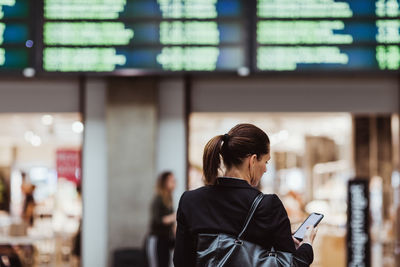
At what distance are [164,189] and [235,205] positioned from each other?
505 centimetres

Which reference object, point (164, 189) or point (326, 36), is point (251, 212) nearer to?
point (164, 189)

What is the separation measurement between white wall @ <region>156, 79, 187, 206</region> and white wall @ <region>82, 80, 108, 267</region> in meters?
0.68

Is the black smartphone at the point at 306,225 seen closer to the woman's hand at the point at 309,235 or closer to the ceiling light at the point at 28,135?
the woman's hand at the point at 309,235

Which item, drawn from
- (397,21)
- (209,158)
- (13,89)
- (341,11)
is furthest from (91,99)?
(209,158)

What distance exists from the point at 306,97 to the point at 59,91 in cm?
297

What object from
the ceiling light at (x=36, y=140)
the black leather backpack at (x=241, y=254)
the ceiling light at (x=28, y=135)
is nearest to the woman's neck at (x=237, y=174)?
the black leather backpack at (x=241, y=254)

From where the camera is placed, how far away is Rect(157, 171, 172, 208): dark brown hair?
24.5ft

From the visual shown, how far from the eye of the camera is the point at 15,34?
756cm

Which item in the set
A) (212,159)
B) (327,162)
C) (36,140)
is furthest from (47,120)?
(212,159)

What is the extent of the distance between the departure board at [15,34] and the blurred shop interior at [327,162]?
82.0 inches

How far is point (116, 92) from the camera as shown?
8.03 meters

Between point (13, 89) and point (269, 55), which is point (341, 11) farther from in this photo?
point (13, 89)

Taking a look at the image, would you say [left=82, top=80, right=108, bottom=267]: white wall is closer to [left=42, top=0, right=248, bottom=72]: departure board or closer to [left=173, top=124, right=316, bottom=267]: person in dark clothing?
[left=42, top=0, right=248, bottom=72]: departure board

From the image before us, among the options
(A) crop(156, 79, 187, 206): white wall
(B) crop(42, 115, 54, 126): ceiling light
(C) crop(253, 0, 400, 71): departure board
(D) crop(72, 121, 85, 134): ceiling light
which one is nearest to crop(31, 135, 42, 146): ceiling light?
(B) crop(42, 115, 54, 126): ceiling light
